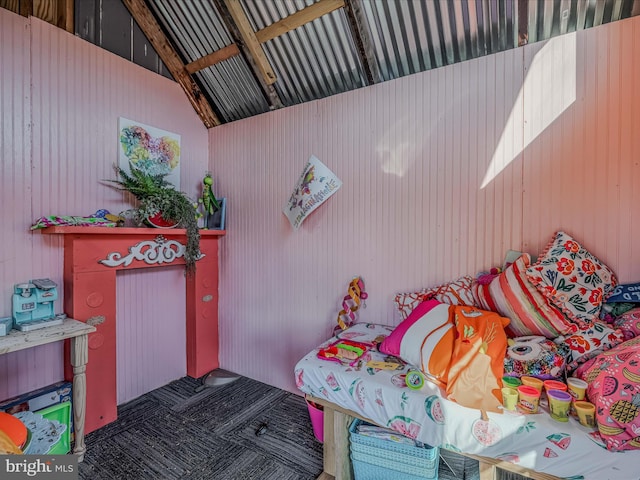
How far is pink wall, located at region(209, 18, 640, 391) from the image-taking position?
1480 millimetres

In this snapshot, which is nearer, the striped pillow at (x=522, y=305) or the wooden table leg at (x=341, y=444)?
the striped pillow at (x=522, y=305)

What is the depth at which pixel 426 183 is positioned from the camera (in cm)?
191

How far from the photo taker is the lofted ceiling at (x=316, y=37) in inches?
62.1

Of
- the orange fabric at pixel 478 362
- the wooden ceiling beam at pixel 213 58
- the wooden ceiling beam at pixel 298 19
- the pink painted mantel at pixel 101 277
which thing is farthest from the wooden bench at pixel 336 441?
the wooden ceiling beam at pixel 213 58

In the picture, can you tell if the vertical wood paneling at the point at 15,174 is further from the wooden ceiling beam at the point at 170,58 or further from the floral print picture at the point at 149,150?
the wooden ceiling beam at the point at 170,58

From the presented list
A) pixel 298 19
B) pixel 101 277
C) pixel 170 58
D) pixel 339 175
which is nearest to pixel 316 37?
pixel 298 19

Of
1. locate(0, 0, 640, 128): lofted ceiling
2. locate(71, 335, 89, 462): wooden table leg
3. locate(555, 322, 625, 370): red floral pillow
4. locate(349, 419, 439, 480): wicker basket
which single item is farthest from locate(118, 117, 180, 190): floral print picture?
locate(555, 322, 625, 370): red floral pillow

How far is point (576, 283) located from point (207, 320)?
269cm

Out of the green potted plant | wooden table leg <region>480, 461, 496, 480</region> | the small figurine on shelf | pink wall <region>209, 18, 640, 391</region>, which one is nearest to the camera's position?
wooden table leg <region>480, 461, 496, 480</region>

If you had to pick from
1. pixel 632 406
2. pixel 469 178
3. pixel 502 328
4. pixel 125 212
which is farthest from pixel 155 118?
pixel 632 406

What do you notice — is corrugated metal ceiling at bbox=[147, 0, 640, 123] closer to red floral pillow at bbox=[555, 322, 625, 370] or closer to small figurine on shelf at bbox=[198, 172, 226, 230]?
small figurine on shelf at bbox=[198, 172, 226, 230]

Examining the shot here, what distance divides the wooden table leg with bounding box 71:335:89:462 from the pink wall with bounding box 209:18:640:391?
1.20m

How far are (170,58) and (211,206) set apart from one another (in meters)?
1.29

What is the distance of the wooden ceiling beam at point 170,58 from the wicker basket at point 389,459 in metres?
2.82
